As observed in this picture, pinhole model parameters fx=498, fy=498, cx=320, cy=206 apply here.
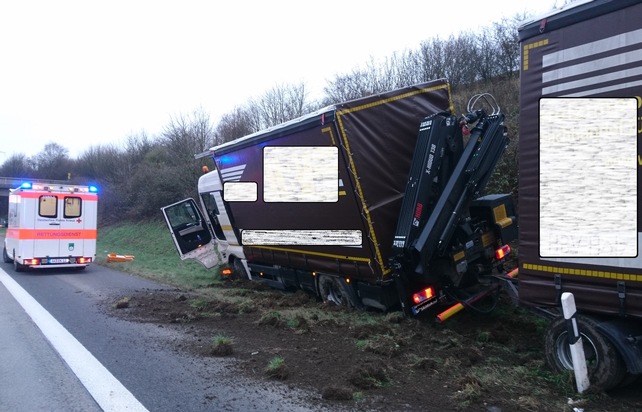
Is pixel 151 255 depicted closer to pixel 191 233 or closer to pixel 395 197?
pixel 191 233

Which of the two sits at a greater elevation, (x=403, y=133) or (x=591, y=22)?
(x=591, y=22)

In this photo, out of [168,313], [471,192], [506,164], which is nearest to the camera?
[471,192]

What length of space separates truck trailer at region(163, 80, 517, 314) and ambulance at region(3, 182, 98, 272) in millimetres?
10618

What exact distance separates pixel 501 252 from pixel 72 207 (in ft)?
47.6

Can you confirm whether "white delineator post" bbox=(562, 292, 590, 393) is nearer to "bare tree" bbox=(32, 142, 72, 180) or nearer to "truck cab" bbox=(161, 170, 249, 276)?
"truck cab" bbox=(161, 170, 249, 276)

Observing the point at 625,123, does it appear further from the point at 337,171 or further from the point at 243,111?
the point at 243,111

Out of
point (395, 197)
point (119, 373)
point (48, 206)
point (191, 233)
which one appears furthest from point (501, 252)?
point (48, 206)

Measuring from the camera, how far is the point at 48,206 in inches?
645

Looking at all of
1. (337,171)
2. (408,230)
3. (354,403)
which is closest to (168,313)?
(337,171)

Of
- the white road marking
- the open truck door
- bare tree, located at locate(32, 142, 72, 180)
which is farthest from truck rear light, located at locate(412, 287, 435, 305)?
bare tree, located at locate(32, 142, 72, 180)

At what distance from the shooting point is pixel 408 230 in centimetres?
675

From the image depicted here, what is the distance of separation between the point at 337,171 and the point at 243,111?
93.5 feet

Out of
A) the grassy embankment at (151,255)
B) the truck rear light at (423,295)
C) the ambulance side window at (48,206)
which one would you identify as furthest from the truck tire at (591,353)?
the ambulance side window at (48,206)

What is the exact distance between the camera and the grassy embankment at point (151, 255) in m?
14.2
